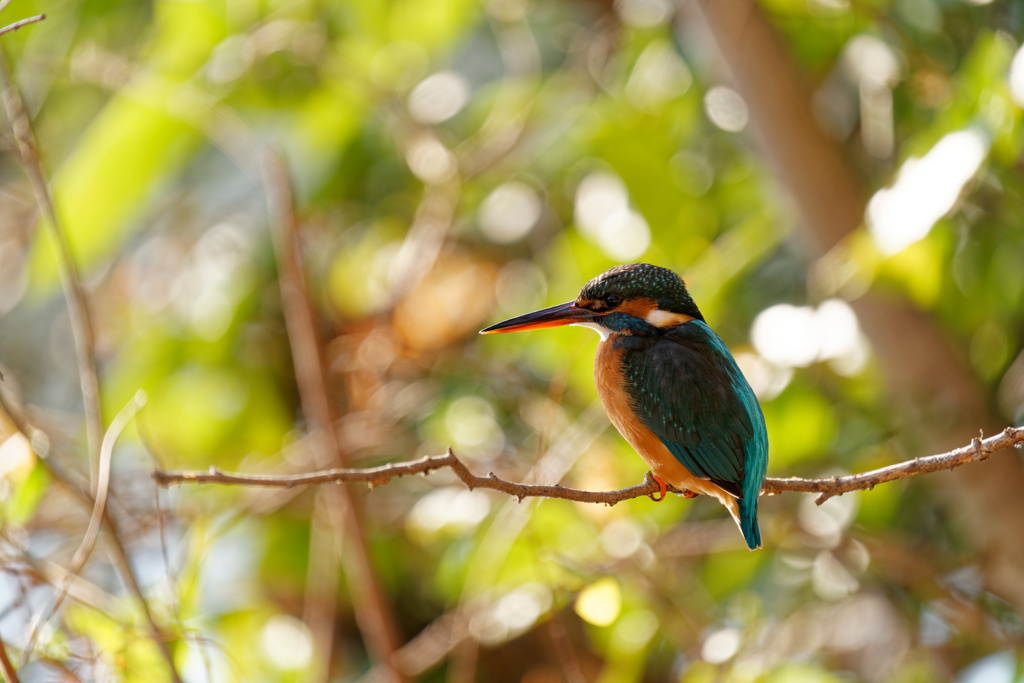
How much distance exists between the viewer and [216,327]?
3107 mm

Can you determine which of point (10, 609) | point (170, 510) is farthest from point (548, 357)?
point (10, 609)

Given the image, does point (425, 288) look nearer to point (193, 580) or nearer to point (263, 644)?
point (263, 644)

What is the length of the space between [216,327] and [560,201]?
4.05ft

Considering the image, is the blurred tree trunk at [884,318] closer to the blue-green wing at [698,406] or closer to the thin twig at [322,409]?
the blue-green wing at [698,406]

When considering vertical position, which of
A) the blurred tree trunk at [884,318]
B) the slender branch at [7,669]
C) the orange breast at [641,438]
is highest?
the slender branch at [7,669]

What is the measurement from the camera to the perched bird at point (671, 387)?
161cm

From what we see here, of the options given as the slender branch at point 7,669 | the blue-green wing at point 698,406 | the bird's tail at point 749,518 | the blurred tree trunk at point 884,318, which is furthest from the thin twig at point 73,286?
the blurred tree trunk at point 884,318

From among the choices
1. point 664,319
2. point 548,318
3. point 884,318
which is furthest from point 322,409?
point 884,318

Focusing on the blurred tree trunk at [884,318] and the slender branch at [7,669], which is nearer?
the slender branch at [7,669]

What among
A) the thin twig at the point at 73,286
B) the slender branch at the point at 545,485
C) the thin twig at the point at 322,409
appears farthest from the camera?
the thin twig at the point at 322,409

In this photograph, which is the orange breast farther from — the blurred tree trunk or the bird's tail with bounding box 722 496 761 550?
the blurred tree trunk

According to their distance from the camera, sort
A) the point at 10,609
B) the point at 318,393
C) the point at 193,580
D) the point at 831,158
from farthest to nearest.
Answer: the point at 831,158 → the point at 318,393 → the point at 193,580 → the point at 10,609

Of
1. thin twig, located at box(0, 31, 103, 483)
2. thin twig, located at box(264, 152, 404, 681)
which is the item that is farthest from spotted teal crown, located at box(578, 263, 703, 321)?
thin twig, located at box(0, 31, 103, 483)

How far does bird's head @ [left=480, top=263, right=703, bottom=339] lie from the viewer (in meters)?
1.78
